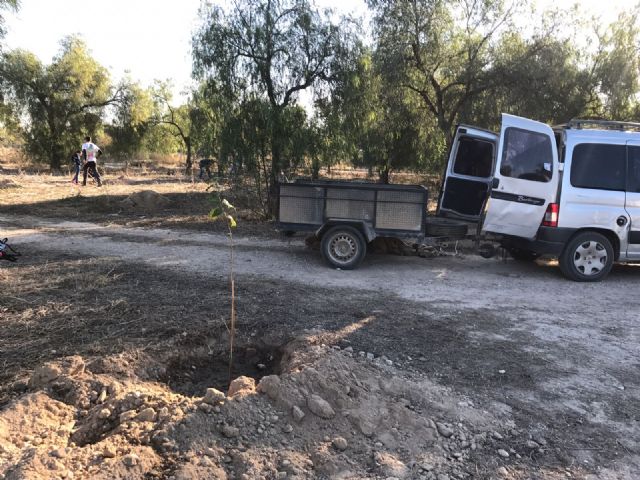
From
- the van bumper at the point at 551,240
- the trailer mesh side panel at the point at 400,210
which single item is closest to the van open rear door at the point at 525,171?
the van bumper at the point at 551,240

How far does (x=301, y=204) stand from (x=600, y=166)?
182 inches

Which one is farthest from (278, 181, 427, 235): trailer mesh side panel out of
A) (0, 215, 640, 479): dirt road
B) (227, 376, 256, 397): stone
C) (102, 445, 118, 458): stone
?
(102, 445, 118, 458): stone

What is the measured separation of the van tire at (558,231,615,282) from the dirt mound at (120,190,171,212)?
11.4 meters

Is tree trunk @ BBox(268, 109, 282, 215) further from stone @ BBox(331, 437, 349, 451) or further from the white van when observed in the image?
stone @ BBox(331, 437, 349, 451)

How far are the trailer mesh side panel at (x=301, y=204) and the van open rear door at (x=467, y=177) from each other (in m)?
2.23

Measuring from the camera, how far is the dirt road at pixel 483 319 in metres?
3.67

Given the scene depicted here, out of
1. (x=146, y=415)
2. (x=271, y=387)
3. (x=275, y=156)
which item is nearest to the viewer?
(x=146, y=415)

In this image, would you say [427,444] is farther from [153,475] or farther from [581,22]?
[581,22]

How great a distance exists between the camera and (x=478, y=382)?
4.17 meters

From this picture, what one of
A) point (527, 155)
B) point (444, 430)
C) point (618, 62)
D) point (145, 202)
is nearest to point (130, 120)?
point (145, 202)

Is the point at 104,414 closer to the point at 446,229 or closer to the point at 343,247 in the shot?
the point at 343,247

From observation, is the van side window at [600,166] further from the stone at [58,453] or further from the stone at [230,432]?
the stone at [58,453]

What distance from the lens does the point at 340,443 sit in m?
3.21

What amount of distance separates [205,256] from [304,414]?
5763 millimetres
